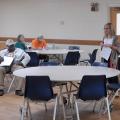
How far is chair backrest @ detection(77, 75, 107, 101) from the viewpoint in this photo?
14.2ft

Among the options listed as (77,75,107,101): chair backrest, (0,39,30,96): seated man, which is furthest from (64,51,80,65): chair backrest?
(77,75,107,101): chair backrest

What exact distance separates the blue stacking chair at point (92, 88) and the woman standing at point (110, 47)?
2491 mm

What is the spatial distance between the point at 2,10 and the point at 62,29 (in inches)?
104

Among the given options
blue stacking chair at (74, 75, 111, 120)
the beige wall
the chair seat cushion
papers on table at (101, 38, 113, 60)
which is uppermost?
the beige wall

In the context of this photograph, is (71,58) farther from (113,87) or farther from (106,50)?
(113,87)

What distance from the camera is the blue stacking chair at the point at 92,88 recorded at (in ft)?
14.2

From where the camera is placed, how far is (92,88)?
4371mm

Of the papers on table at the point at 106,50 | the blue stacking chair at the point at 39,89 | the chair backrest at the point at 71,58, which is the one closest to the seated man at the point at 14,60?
the chair backrest at the point at 71,58

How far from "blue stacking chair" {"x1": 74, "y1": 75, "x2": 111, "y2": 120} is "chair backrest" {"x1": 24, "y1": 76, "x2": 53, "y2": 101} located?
384 mm

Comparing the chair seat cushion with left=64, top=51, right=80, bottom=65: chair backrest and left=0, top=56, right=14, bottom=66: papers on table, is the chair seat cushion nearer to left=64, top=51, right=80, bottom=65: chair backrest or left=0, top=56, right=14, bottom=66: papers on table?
left=0, top=56, right=14, bottom=66: papers on table

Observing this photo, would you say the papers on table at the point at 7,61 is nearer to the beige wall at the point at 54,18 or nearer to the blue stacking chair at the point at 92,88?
the blue stacking chair at the point at 92,88

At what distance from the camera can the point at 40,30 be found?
1145cm

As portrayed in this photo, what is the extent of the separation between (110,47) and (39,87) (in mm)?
2942

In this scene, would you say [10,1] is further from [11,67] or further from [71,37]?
[11,67]
